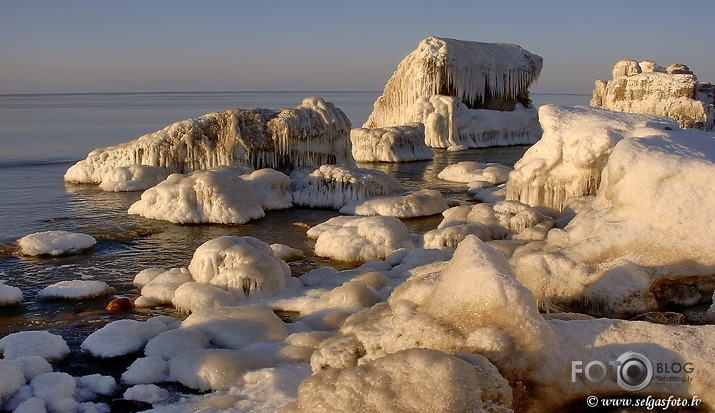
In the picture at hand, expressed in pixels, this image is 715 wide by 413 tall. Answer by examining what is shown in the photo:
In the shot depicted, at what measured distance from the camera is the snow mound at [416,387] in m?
5.03

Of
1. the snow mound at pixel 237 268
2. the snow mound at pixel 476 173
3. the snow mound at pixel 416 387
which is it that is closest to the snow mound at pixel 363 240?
the snow mound at pixel 237 268

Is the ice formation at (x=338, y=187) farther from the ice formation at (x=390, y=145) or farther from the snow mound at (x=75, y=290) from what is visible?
the ice formation at (x=390, y=145)

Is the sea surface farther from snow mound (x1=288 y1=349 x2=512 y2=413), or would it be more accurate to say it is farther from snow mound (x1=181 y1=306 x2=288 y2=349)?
snow mound (x1=288 y1=349 x2=512 y2=413)

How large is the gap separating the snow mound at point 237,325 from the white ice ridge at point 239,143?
42.1ft

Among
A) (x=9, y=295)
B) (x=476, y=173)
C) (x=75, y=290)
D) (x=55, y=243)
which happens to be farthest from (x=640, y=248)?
(x=476, y=173)

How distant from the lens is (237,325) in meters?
8.41

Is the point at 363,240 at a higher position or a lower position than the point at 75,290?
higher

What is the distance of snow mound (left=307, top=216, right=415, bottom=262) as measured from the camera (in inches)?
512

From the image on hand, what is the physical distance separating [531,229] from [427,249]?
2.18 meters

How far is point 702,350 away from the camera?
5812mm

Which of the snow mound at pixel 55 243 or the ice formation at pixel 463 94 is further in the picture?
the ice formation at pixel 463 94

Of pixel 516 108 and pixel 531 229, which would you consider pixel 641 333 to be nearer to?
pixel 531 229

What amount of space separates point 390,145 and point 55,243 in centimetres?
Answer: 1956

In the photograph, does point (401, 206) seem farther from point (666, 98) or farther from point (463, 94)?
point (463, 94)
